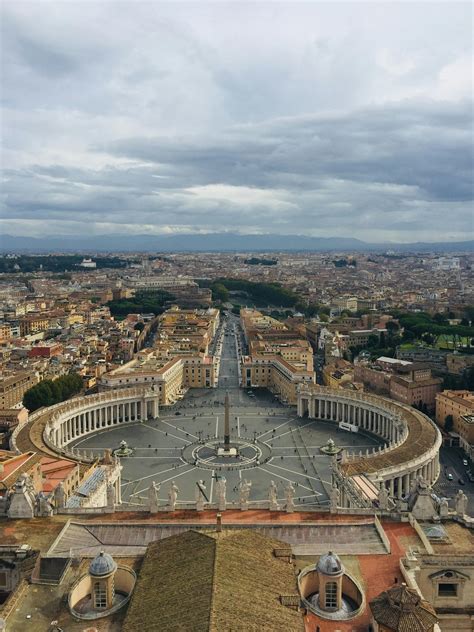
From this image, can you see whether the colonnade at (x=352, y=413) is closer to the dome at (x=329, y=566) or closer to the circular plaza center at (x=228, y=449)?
the circular plaza center at (x=228, y=449)

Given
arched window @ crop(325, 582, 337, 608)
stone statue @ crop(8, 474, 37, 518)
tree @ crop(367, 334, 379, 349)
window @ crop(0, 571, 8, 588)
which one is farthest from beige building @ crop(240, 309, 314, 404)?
arched window @ crop(325, 582, 337, 608)

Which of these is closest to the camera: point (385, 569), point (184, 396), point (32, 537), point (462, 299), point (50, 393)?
point (385, 569)

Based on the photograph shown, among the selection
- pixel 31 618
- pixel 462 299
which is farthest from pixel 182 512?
pixel 462 299

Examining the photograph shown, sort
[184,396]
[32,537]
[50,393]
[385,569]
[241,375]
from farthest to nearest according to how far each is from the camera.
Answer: [241,375] → [184,396] → [50,393] → [32,537] → [385,569]

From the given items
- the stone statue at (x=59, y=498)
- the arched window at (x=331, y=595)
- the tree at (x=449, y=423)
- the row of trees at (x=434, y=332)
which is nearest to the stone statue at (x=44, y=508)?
the stone statue at (x=59, y=498)

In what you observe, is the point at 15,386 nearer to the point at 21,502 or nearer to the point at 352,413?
the point at 352,413

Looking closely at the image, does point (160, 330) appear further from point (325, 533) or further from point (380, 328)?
point (325, 533)

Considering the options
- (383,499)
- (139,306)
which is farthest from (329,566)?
(139,306)
